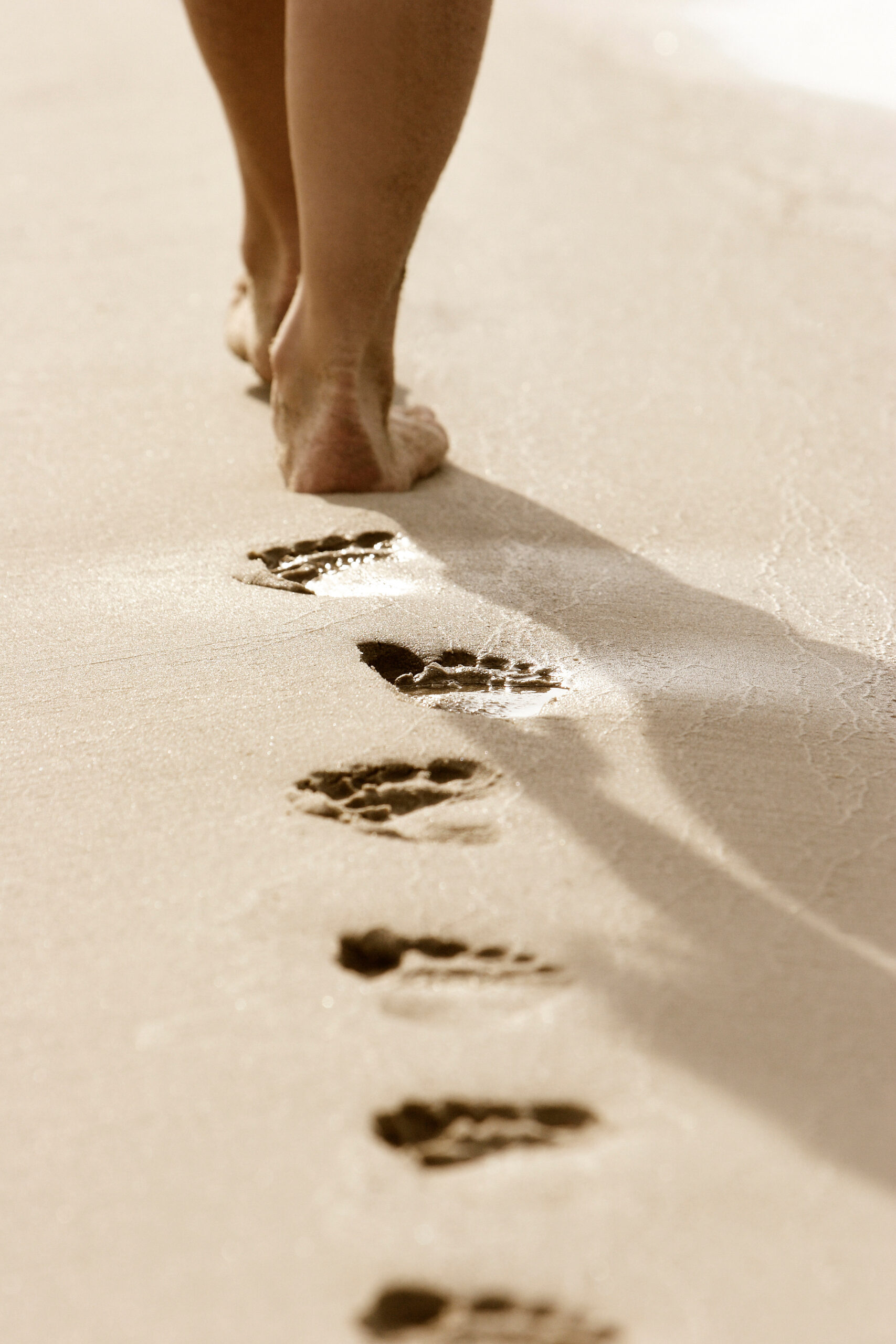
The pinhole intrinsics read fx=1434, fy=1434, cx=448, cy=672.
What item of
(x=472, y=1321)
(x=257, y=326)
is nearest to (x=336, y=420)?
(x=257, y=326)

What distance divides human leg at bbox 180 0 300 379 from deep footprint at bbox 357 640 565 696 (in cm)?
81

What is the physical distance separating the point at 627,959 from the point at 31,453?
1.24m

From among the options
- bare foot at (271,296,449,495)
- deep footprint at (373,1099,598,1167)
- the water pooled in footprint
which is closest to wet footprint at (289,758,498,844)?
the water pooled in footprint

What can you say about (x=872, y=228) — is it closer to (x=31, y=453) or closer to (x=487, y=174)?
(x=487, y=174)

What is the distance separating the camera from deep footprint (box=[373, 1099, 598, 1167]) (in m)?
0.86

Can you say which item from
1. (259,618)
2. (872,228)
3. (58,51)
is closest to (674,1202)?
(259,618)

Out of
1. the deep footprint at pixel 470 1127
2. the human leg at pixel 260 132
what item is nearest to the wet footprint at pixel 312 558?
the human leg at pixel 260 132

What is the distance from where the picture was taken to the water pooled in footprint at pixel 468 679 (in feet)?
4.45

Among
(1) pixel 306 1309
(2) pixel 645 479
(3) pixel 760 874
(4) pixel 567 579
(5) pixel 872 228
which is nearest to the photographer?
(1) pixel 306 1309

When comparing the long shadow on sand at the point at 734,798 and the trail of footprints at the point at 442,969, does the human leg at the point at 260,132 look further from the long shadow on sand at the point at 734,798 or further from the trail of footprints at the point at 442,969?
the trail of footprints at the point at 442,969

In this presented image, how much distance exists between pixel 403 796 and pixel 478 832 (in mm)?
82

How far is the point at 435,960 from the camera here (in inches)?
39.8

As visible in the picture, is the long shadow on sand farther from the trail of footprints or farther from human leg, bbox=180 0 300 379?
human leg, bbox=180 0 300 379

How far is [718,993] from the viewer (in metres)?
0.98
